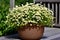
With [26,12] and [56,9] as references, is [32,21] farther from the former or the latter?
[56,9]

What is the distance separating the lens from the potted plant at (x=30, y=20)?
4305mm

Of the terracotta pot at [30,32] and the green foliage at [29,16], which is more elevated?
the green foliage at [29,16]

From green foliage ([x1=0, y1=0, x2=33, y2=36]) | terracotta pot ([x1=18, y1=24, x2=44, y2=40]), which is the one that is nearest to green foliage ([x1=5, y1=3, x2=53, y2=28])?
terracotta pot ([x1=18, y1=24, x2=44, y2=40])

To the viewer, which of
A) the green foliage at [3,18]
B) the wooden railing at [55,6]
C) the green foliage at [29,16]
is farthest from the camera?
the wooden railing at [55,6]

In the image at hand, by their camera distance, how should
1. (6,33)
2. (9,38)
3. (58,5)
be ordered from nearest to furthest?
(9,38)
(6,33)
(58,5)

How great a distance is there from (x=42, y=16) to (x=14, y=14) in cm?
58

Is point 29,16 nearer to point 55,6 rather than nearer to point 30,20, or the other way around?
point 30,20

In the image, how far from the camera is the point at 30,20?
4.28 m

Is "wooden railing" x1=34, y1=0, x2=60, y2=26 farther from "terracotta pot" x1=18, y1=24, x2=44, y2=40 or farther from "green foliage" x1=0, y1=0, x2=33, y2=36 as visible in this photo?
"terracotta pot" x1=18, y1=24, x2=44, y2=40

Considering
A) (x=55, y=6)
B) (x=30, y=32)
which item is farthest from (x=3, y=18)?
(x=55, y=6)

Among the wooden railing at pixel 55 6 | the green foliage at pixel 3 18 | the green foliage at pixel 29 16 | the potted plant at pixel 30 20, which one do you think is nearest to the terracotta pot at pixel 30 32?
the potted plant at pixel 30 20

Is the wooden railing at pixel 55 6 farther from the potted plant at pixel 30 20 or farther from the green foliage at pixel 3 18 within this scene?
the potted plant at pixel 30 20

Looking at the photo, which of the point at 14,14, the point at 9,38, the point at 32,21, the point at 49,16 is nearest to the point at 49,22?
the point at 49,16

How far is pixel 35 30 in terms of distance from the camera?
442 cm
